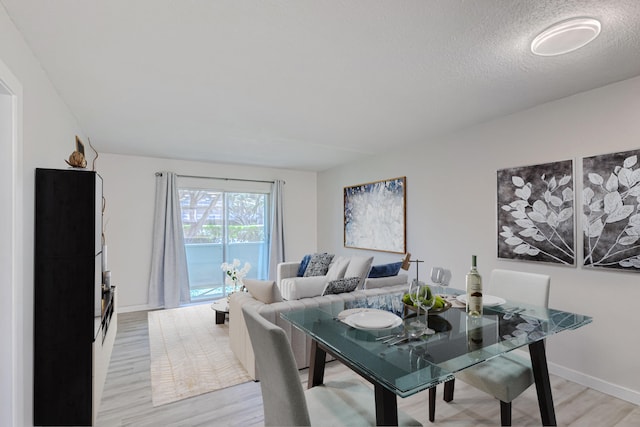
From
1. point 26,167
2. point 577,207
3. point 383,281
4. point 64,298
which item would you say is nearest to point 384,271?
point 383,281

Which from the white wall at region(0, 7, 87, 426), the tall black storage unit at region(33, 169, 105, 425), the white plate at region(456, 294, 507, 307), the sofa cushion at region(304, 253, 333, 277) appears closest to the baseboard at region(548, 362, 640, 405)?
the white plate at region(456, 294, 507, 307)

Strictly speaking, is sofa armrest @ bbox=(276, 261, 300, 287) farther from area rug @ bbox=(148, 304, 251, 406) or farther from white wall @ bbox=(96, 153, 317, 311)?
white wall @ bbox=(96, 153, 317, 311)

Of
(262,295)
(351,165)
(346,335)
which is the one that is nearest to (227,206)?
(351,165)

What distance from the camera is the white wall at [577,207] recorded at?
240cm

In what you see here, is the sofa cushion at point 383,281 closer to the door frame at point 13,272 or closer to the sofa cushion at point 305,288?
the sofa cushion at point 305,288

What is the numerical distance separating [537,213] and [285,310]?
97.6 inches

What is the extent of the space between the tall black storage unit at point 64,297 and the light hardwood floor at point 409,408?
0.39 meters

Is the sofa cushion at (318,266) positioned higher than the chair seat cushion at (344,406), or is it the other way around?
the sofa cushion at (318,266)

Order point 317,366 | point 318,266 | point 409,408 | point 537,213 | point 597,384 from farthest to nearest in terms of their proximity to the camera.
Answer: point 318,266, point 537,213, point 597,384, point 409,408, point 317,366

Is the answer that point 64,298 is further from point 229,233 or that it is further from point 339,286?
point 229,233

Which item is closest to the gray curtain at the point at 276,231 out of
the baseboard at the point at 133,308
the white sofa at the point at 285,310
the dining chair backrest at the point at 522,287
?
the baseboard at the point at 133,308

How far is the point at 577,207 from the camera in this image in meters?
2.63

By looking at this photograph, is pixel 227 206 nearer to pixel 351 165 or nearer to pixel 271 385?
pixel 351 165

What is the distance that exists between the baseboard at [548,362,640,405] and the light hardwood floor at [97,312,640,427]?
2.1 inches
